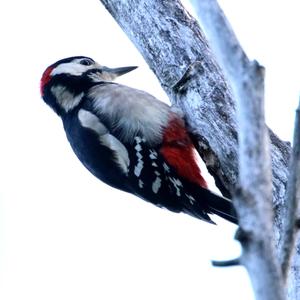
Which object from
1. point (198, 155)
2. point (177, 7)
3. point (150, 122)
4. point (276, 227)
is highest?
point (177, 7)

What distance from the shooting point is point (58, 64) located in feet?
15.4

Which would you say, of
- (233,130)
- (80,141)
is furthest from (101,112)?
(233,130)

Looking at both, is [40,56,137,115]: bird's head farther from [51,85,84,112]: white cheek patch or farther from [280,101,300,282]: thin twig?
[280,101,300,282]: thin twig

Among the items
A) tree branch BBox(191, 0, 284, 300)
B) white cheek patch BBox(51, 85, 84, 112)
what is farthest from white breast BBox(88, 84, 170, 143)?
tree branch BBox(191, 0, 284, 300)

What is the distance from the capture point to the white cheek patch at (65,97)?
447 centimetres

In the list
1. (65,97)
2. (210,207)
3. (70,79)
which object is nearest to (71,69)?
(70,79)

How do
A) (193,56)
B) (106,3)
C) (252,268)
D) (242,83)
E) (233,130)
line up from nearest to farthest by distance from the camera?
1. (252,268)
2. (242,83)
3. (233,130)
4. (193,56)
5. (106,3)

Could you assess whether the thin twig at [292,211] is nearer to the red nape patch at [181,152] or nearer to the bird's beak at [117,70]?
the red nape patch at [181,152]

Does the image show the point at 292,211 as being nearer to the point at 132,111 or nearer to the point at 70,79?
the point at 132,111

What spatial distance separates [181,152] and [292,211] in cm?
200

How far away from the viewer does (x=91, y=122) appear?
4.18 metres

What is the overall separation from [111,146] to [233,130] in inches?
35.4

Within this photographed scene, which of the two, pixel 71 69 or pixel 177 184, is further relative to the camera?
pixel 71 69

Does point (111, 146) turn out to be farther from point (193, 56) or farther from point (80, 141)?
point (193, 56)
